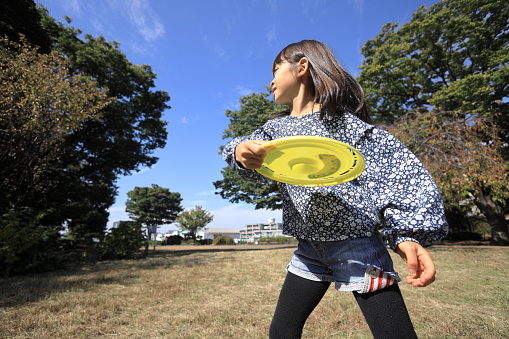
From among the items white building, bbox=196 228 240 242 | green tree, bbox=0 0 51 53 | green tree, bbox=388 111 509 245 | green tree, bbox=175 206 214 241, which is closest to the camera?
green tree, bbox=388 111 509 245

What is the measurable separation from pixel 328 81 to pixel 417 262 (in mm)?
853

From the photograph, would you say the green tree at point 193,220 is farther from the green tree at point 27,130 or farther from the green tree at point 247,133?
the green tree at point 27,130

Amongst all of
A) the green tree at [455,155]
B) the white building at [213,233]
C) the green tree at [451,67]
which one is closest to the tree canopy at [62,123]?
the green tree at [455,155]

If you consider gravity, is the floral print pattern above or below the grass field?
above

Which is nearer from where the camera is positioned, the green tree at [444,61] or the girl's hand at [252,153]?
the girl's hand at [252,153]

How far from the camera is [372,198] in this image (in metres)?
1.18

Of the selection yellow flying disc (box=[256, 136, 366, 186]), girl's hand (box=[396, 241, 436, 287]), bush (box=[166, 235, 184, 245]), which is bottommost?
girl's hand (box=[396, 241, 436, 287])

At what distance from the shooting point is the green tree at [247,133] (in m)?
20.0

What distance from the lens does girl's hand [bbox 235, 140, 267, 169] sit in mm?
1035

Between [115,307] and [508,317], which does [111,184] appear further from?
[508,317]

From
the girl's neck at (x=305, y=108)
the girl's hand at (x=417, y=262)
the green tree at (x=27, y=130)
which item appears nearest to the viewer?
the girl's hand at (x=417, y=262)

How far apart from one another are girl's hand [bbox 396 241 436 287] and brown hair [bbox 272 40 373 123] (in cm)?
63

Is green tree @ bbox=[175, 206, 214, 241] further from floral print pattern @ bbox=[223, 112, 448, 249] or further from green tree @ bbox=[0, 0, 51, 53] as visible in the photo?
floral print pattern @ bbox=[223, 112, 448, 249]

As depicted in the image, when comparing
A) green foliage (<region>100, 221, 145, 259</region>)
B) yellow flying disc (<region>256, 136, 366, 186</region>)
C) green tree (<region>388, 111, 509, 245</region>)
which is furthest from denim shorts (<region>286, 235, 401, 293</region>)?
green foliage (<region>100, 221, 145, 259</region>)
